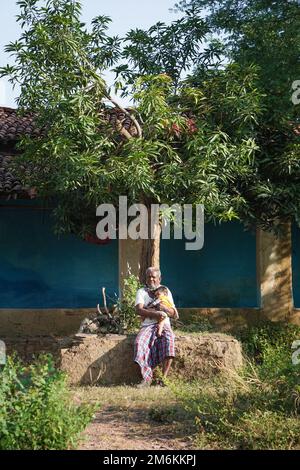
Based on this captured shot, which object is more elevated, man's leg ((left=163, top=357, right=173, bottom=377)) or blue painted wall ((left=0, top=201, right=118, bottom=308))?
blue painted wall ((left=0, top=201, right=118, bottom=308))

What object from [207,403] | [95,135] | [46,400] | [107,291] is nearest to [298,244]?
[107,291]

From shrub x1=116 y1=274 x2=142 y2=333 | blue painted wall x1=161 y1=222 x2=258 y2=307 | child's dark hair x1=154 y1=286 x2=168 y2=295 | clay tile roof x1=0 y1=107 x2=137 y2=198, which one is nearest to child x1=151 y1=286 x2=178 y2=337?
child's dark hair x1=154 y1=286 x2=168 y2=295

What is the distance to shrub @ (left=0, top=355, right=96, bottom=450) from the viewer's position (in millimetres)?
4980

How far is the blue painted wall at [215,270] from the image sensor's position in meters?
12.5

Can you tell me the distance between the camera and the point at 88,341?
28.2ft

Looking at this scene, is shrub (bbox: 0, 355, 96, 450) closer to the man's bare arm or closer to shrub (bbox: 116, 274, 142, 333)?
the man's bare arm

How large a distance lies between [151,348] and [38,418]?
338 cm

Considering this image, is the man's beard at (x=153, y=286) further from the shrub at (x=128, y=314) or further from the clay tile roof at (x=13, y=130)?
the clay tile roof at (x=13, y=130)

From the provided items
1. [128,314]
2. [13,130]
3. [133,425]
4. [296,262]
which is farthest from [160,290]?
[13,130]

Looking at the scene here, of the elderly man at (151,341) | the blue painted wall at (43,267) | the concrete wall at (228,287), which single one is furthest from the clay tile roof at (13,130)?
the elderly man at (151,341)

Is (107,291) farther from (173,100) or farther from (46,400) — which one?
(46,400)

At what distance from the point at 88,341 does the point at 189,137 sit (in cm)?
294

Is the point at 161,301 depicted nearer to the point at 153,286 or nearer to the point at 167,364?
the point at 153,286

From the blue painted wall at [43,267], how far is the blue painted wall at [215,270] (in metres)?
1.07
